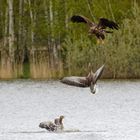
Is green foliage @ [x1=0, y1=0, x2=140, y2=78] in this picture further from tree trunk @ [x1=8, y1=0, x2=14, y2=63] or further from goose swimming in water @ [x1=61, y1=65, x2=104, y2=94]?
goose swimming in water @ [x1=61, y1=65, x2=104, y2=94]

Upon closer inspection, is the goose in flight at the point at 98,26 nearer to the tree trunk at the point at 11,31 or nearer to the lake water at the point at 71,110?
the lake water at the point at 71,110

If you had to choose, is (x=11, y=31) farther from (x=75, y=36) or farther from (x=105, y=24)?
(x=105, y=24)

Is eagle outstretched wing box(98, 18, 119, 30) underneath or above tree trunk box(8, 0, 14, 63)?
above

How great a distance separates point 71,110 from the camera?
857 inches

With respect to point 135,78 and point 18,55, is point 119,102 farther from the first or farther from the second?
point 18,55

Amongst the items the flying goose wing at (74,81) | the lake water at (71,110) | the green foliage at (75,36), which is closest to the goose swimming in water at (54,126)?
the lake water at (71,110)

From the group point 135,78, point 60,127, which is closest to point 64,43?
point 135,78

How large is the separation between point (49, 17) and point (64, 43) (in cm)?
216

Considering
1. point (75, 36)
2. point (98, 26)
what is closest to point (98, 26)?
point (98, 26)

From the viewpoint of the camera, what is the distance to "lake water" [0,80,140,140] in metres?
15.8

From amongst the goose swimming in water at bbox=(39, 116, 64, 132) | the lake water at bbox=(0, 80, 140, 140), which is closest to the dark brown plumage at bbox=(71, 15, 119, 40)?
the lake water at bbox=(0, 80, 140, 140)

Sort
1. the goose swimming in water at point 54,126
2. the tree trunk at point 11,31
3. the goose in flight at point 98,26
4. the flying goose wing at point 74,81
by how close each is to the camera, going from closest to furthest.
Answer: the goose in flight at point 98,26 → the flying goose wing at point 74,81 → the goose swimming in water at point 54,126 → the tree trunk at point 11,31

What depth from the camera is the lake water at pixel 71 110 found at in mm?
15750

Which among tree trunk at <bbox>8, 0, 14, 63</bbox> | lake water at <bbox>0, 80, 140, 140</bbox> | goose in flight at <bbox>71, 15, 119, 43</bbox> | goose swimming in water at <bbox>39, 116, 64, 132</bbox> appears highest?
goose in flight at <bbox>71, 15, 119, 43</bbox>
